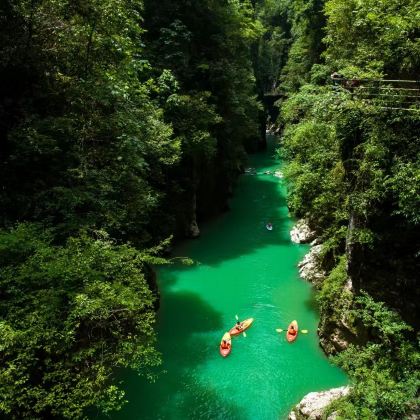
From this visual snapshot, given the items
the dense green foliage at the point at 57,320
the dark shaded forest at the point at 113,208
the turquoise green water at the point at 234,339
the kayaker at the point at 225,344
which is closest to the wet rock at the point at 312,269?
the turquoise green water at the point at 234,339

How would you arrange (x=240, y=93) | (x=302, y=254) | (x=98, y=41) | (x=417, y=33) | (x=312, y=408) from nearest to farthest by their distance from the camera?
(x=312, y=408) → (x=417, y=33) → (x=98, y=41) → (x=302, y=254) → (x=240, y=93)

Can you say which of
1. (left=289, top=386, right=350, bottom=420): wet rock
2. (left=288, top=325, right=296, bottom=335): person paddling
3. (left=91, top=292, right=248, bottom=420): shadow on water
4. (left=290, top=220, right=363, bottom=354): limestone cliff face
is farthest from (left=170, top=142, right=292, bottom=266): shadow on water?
(left=289, top=386, right=350, bottom=420): wet rock

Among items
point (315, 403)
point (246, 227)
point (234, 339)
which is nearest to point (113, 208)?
point (234, 339)

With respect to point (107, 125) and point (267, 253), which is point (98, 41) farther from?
point (267, 253)

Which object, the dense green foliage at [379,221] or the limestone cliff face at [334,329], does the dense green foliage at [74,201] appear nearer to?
the dense green foliage at [379,221]

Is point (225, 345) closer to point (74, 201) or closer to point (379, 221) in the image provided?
point (379, 221)

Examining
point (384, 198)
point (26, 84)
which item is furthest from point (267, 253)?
point (26, 84)
